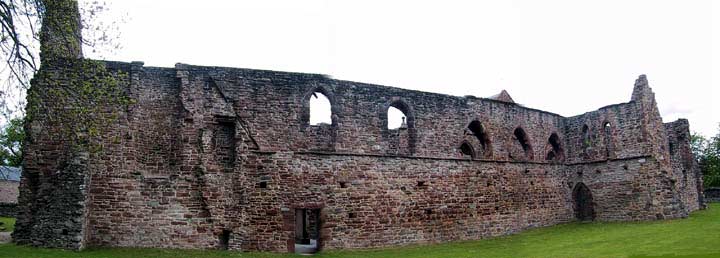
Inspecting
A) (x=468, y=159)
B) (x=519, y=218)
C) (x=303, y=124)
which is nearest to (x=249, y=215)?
(x=303, y=124)

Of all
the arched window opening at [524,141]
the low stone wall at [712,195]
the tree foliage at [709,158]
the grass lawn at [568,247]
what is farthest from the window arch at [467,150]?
the tree foliage at [709,158]

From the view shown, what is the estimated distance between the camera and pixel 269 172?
1644 cm

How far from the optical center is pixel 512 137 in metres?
23.4

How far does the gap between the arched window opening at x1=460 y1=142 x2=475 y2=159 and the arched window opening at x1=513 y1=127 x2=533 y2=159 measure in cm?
340

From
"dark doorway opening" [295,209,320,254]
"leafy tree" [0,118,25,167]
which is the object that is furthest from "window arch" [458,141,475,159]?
"leafy tree" [0,118,25,167]

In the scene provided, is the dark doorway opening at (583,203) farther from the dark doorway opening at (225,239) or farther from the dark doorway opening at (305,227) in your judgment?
the dark doorway opening at (225,239)

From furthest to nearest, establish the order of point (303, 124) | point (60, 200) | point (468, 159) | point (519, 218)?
point (519, 218)
point (468, 159)
point (303, 124)
point (60, 200)

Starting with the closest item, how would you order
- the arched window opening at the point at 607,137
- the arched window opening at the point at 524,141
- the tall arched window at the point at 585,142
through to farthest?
the arched window opening at the point at 524,141, the arched window opening at the point at 607,137, the tall arched window at the point at 585,142

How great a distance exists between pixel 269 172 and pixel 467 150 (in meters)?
9.43

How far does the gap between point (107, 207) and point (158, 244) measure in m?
1.80

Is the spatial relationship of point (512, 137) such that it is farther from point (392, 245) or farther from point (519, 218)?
point (392, 245)

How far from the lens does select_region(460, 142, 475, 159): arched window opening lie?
2168 centimetres

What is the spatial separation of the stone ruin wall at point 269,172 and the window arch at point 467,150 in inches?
7.3

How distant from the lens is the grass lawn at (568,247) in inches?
520
